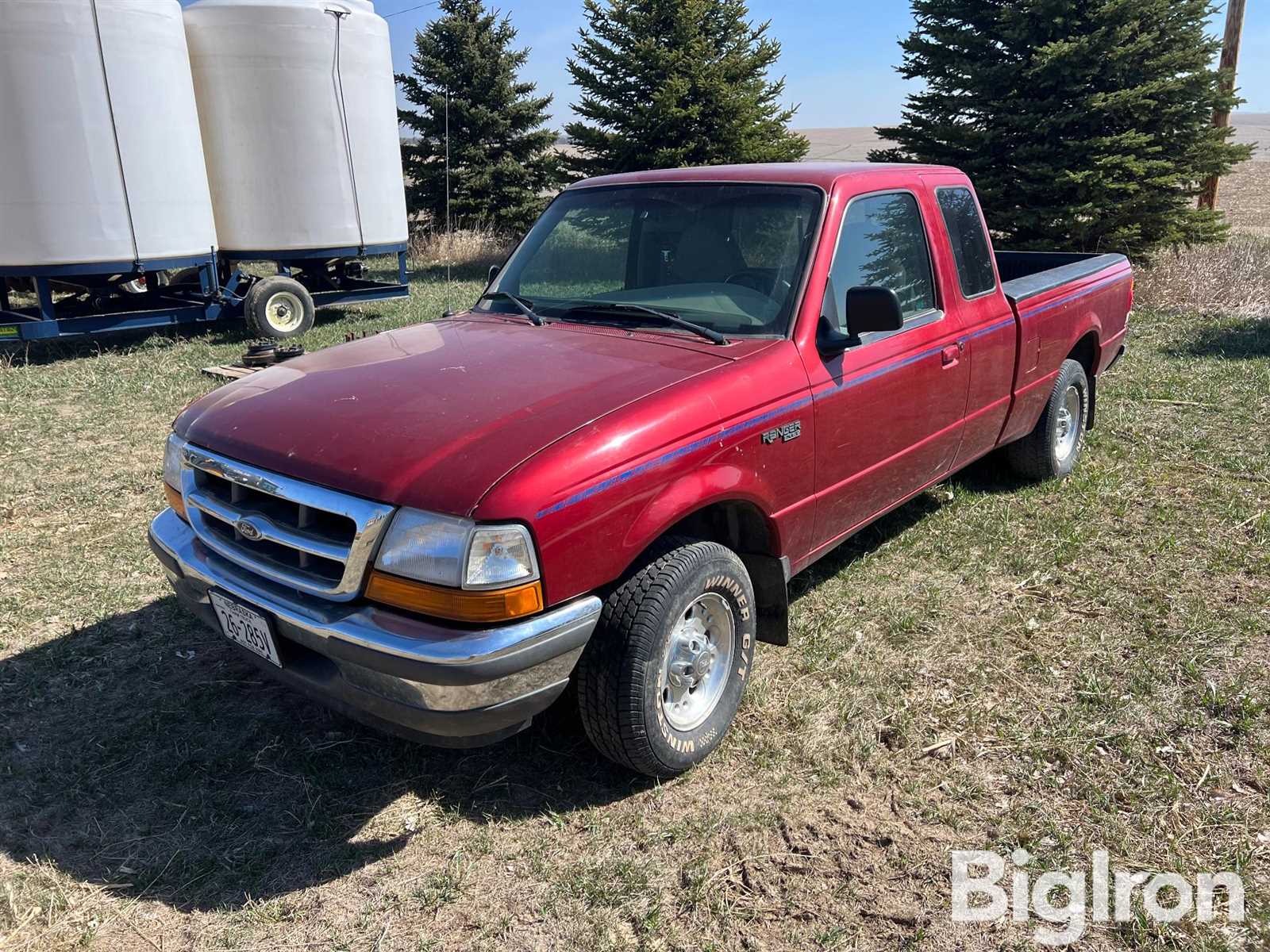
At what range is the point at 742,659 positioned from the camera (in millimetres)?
3398

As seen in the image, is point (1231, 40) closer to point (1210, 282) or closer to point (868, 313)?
point (1210, 282)

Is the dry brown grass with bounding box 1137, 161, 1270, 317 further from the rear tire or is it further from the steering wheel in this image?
the steering wheel

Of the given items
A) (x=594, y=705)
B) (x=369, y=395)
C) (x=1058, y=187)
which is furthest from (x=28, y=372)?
(x=1058, y=187)

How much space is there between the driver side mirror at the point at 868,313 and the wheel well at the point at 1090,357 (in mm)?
3037

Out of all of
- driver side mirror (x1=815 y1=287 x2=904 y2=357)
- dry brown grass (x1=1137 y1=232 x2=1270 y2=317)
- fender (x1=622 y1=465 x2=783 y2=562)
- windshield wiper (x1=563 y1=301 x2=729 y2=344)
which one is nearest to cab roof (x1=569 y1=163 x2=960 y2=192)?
driver side mirror (x1=815 y1=287 x2=904 y2=357)

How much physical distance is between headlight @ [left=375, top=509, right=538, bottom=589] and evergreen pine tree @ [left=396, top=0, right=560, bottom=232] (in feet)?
57.3

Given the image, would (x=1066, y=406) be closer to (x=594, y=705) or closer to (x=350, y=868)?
(x=594, y=705)

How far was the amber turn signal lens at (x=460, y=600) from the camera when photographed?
2566 millimetres

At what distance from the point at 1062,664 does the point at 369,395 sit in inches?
119

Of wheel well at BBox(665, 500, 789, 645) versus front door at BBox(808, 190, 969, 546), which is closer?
wheel well at BBox(665, 500, 789, 645)

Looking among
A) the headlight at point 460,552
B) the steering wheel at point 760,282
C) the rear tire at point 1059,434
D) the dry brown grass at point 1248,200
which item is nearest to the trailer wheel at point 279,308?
the steering wheel at point 760,282

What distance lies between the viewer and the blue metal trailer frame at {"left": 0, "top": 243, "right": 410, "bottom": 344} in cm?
946

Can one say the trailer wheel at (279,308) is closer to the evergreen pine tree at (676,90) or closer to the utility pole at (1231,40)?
the evergreen pine tree at (676,90)

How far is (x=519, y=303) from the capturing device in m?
4.17
